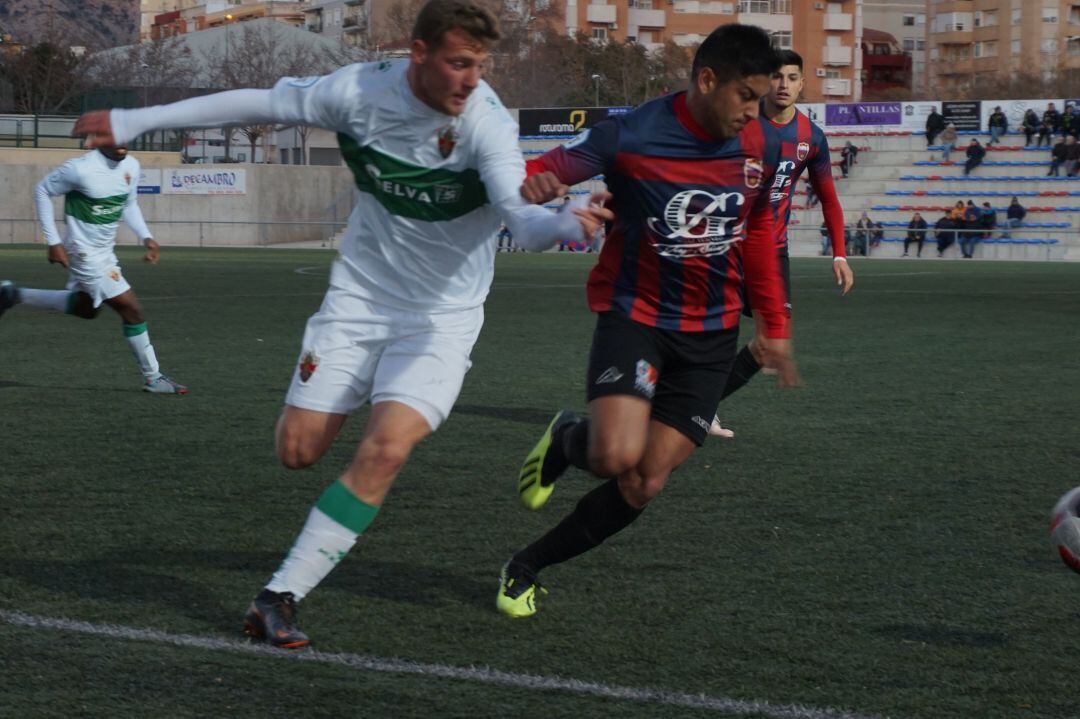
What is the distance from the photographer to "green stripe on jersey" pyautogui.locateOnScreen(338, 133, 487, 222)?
4.94 metres

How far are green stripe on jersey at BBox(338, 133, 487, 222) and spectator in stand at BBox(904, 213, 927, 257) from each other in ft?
126

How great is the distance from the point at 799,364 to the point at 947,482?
6.06m

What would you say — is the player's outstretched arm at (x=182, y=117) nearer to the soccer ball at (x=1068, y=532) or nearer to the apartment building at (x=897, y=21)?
the soccer ball at (x=1068, y=532)

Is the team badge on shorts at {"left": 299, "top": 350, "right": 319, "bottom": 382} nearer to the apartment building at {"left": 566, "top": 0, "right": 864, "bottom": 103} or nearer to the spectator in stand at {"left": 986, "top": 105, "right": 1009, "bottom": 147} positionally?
the spectator in stand at {"left": 986, "top": 105, "right": 1009, "bottom": 147}

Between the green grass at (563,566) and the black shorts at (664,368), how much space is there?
64 centimetres

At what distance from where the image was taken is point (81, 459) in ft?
26.7

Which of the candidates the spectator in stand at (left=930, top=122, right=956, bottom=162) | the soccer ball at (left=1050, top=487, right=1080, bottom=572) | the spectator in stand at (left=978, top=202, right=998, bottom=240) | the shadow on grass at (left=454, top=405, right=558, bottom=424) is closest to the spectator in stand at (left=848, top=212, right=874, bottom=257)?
the spectator in stand at (left=978, top=202, right=998, bottom=240)

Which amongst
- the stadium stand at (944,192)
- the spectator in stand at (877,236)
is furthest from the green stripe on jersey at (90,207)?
the spectator in stand at (877,236)

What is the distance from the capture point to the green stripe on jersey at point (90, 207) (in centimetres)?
1148

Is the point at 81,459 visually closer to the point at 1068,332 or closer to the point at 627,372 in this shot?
the point at 627,372

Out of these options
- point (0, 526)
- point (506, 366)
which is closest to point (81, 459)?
point (0, 526)

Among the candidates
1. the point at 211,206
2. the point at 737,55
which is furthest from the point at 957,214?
the point at 737,55

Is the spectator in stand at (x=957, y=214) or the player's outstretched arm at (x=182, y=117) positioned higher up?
the player's outstretched arm at (x=182, y=117)

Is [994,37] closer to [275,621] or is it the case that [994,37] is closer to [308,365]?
[308,365]
